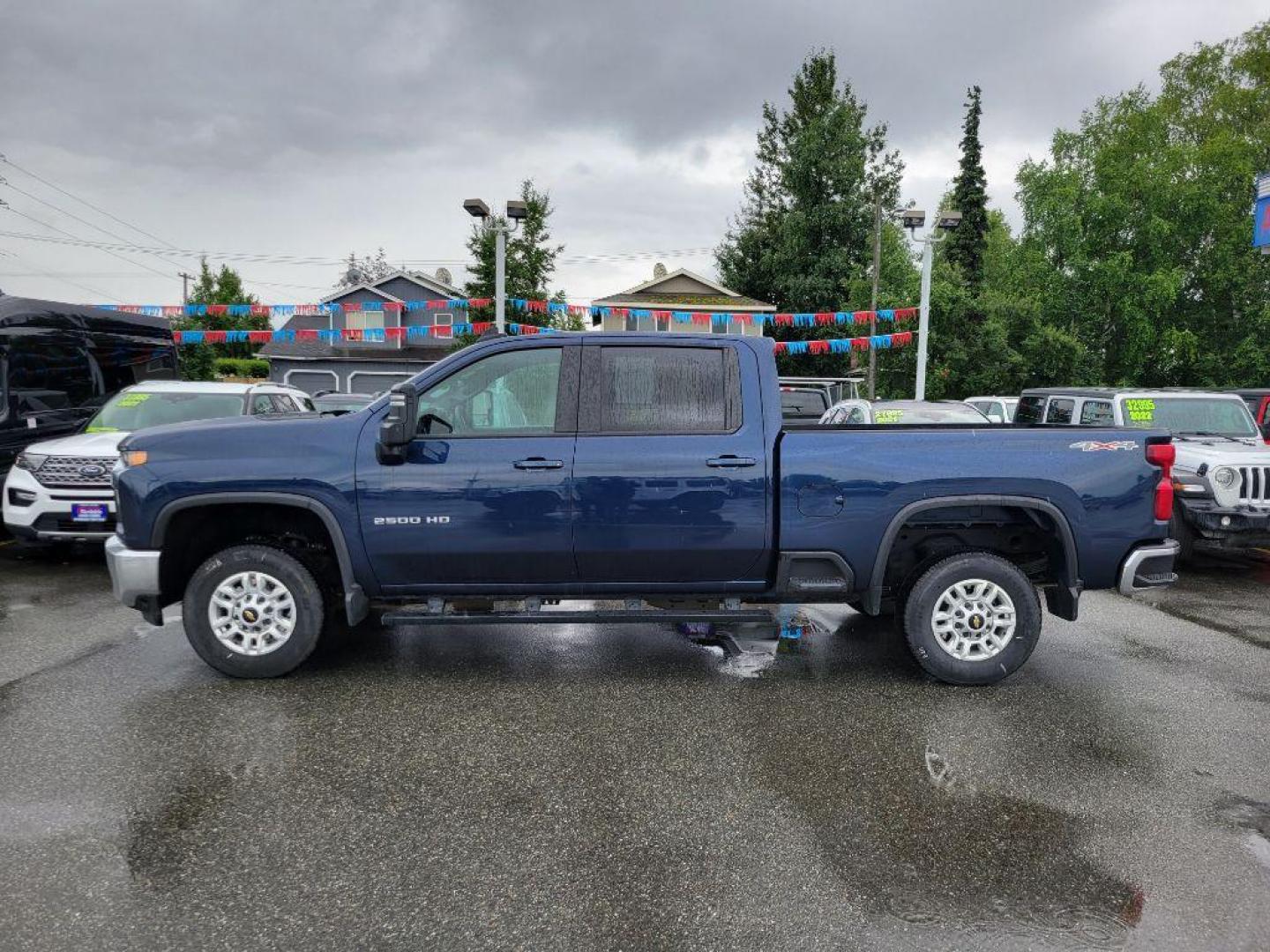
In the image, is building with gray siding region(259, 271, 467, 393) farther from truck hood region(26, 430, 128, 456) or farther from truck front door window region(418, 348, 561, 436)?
truck front door window region(418, 348, 561, 436)

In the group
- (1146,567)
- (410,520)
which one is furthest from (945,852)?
(410,520)

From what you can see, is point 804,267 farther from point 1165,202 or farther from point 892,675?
point 892,675

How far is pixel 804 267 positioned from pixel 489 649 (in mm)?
37971

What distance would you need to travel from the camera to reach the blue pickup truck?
457cm

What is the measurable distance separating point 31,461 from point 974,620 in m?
8.27

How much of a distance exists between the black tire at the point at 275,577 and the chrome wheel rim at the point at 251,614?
0.02 meters

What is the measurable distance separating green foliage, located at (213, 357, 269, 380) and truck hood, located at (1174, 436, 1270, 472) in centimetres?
5346

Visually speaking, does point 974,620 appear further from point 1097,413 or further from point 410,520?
point 1097,413

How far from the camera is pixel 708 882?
2.85m

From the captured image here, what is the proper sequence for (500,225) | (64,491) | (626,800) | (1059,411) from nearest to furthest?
1. (626,800)
2. (64,491)
3. (1059,411)
4. (500,225)

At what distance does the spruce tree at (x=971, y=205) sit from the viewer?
42594 millimetres

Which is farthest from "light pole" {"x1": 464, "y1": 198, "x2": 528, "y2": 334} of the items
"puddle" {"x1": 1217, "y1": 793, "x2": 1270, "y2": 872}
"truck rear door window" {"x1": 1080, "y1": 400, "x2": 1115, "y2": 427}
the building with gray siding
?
the building with gray siding

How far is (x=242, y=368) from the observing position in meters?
55.3

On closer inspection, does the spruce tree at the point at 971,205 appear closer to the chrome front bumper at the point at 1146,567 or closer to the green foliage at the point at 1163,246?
the green foliage at the point at 1163,246
